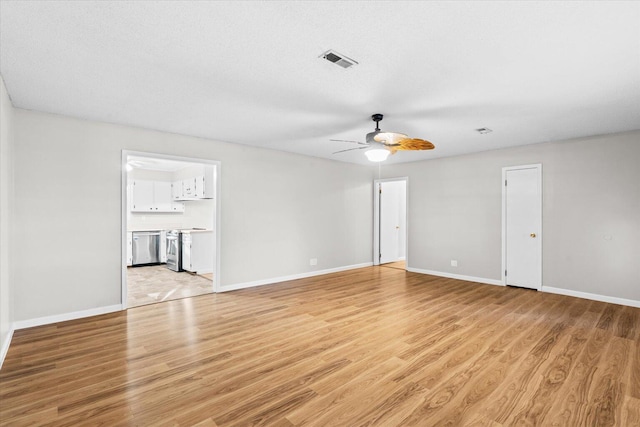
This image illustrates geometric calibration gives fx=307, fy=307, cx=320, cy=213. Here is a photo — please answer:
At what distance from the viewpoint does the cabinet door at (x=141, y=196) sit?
25.7ft

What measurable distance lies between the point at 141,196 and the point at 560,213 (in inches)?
357

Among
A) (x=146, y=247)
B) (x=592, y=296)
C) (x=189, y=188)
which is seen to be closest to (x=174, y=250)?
(x=146, y=247)

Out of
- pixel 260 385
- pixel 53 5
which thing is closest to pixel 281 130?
pixel 53 5

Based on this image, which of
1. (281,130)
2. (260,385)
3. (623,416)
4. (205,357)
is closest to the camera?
(623,416)

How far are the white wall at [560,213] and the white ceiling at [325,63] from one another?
30.6 inches

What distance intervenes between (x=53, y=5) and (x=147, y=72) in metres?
0.87

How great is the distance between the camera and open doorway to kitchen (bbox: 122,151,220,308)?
5562mm

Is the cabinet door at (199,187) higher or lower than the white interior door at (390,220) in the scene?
higher

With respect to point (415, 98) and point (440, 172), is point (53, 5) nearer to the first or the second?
point (415, 98)

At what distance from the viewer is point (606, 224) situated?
462 centimetres

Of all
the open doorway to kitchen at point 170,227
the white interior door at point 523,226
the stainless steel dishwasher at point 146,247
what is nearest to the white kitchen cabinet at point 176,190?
the open doorway to kitchen at point 170,227

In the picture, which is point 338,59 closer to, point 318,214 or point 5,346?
point 5,346

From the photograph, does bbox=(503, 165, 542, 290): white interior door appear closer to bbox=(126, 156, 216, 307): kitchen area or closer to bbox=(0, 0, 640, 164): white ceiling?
bbox=(0, 0, 640, 164): white ceiling

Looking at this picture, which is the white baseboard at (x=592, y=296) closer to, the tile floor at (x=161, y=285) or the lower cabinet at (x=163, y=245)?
the tile floor at (x=161, y=285)
